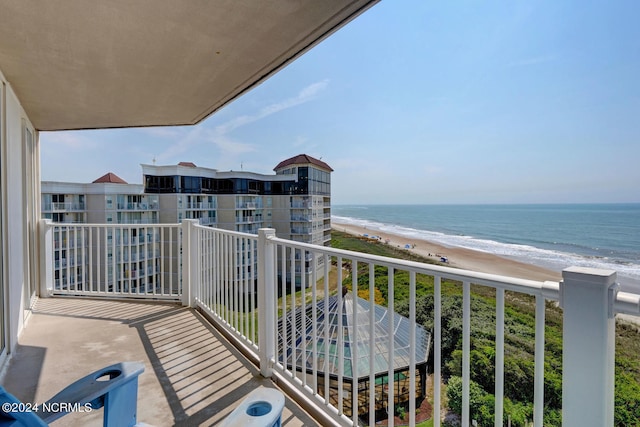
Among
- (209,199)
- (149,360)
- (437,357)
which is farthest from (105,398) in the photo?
(209,199)

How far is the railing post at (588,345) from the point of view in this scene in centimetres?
85

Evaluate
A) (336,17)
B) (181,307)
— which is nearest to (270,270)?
(336,17)

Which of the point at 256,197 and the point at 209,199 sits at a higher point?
the point at 256,197

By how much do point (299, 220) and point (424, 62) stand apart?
14266 millimetres

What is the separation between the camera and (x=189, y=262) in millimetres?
3789

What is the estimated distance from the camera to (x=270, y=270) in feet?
7.60

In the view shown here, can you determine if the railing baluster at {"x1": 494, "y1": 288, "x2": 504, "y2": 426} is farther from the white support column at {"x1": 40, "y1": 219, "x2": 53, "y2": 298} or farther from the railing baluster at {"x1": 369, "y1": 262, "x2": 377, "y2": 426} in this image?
the white support column at {"x1": 40, "y1": 219, "x2": 53, "y2": 298}

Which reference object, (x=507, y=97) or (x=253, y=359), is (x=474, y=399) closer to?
(x=253, y=359)

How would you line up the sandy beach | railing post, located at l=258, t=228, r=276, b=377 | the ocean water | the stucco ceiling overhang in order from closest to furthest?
the stucco ceiling overhang → railing post, located at l=258, t=228, r=276, b=377 → the sandy beach → the ocean water

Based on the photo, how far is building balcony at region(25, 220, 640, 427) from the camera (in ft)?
2.95

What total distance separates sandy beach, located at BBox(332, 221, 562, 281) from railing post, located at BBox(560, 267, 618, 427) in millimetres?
9946

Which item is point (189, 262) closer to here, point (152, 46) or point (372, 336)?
point (152, 46)

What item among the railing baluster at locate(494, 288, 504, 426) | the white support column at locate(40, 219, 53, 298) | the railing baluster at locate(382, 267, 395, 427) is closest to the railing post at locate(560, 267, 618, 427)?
the railing baluster at locate(494, 288, 504, 426)

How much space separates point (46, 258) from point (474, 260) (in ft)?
58.7
